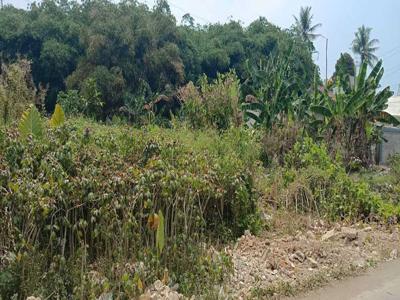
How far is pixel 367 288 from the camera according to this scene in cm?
525

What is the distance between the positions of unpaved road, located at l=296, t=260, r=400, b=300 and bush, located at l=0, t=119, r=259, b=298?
3.69 ft

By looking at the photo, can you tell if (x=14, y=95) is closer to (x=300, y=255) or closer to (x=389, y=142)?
(x=300, y=255)

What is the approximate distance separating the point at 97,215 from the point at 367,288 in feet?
10.0

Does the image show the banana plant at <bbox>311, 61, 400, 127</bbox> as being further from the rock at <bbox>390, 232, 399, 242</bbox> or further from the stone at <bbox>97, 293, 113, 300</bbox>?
the stone at <bbox>97, 293, 113, 300</bbox>

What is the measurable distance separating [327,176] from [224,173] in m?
2.70

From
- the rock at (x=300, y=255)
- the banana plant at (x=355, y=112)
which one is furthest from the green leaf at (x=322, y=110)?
the rock at (x=300, y=255)

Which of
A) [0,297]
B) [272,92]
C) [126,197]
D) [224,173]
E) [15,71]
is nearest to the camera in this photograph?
[0,297]

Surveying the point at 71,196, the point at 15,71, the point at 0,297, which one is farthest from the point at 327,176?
the point at 15,71

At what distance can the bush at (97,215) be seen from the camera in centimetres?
415

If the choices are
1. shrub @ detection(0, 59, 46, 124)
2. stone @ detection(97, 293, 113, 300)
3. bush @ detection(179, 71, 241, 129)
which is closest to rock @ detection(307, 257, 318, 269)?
stone @ detection(97, 293, 113, 300)

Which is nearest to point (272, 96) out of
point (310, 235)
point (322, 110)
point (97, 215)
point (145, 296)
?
point (322, 110)

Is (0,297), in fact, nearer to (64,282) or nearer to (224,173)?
(64,282)

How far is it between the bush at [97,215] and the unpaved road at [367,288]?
1.13m

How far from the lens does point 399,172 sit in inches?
418
